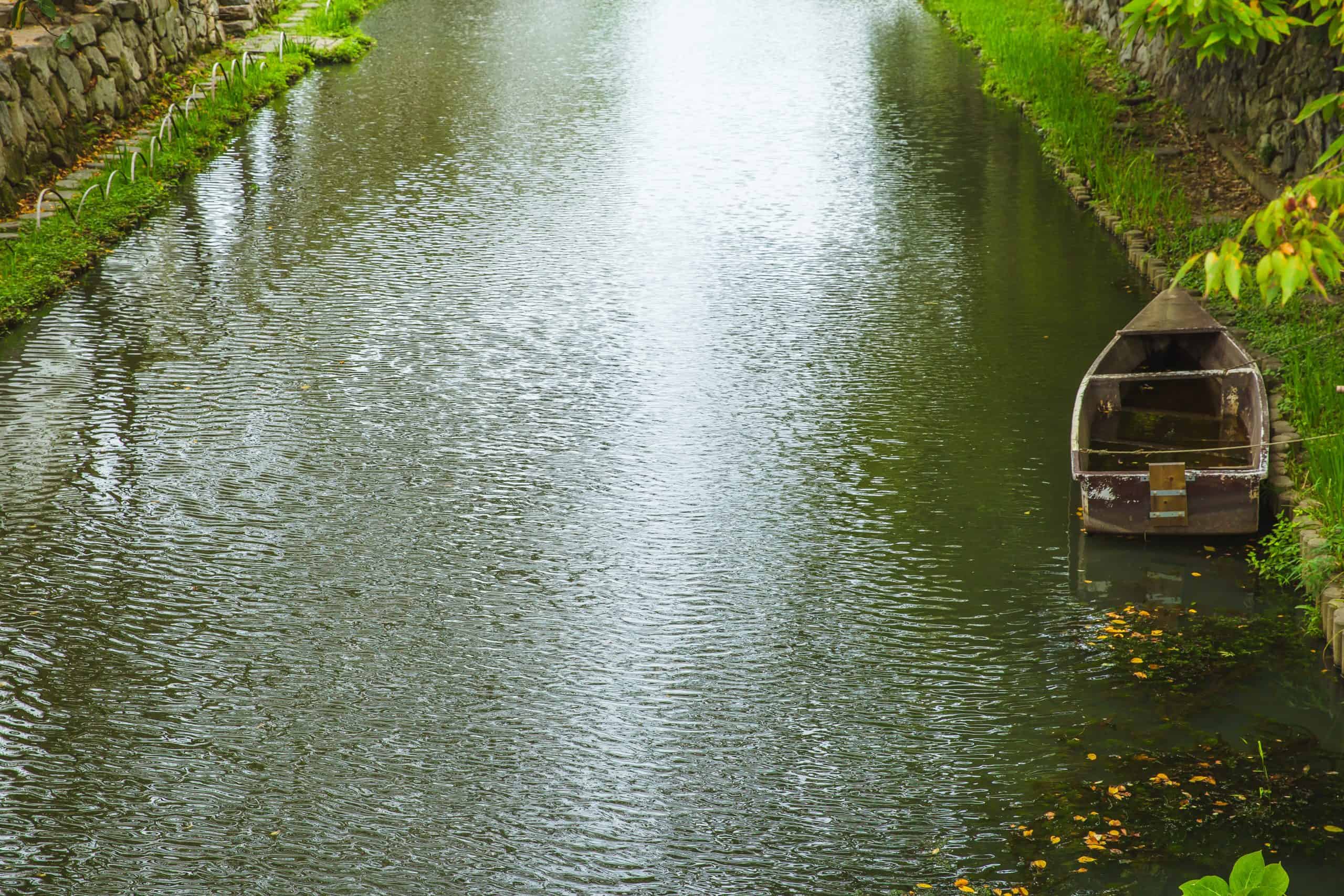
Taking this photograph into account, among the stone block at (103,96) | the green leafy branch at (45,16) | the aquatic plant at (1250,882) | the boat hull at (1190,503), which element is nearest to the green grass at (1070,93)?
the boat hull at (1190,503)

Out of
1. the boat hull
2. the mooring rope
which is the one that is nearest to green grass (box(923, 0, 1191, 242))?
the mooring rope

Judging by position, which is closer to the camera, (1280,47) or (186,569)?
(186,569)

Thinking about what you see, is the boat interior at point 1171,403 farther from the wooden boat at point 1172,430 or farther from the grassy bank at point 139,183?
the grassy bank at point 139,183

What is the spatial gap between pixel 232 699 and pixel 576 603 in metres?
1.25

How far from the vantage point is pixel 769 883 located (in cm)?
345

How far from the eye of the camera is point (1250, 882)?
7.05 feet

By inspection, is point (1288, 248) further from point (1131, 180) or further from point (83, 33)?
point (83, 33)

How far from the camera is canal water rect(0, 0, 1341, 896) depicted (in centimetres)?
370

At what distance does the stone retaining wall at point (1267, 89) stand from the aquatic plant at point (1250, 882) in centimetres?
666

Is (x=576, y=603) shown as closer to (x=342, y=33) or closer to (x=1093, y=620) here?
(x=1093, y=620)

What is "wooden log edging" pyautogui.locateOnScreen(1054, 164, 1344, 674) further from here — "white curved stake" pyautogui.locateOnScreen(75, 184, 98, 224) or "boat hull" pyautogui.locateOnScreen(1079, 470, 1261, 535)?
"white curved stake" pyautogui.locateOnScreen(75, 184, 98, 224)

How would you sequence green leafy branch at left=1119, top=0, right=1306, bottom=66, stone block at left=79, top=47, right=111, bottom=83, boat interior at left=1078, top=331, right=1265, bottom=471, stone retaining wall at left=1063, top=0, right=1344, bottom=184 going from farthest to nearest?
stone block at left=79, top=47, right=111, bottom=83
stone retaining wall at left=1063, top=0, right=1344, bottom=184
green leafy branch at left=1119, top=0, right=1306, bottom=66
boat interior at left=1078, top=331, right=1265, bottom=471

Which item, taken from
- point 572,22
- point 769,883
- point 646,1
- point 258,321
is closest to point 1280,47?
point 258,321

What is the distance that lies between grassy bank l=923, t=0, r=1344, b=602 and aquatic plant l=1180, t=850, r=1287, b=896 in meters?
2.73
